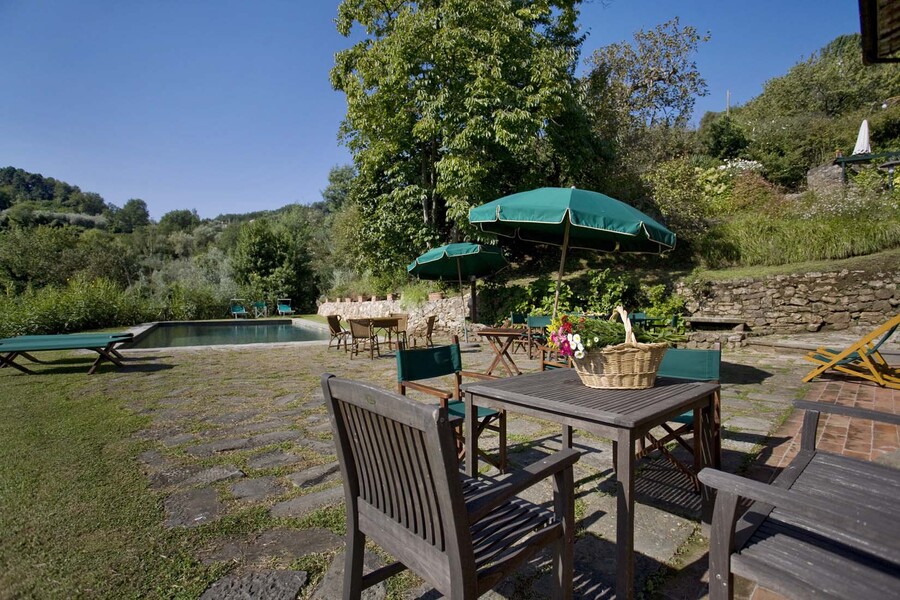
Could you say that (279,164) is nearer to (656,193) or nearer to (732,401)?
(656,193)

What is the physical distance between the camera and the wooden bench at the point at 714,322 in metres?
8.09

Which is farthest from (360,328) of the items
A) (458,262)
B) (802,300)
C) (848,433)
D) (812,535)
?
(802,300)

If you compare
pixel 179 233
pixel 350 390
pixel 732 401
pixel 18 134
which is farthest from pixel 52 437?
pixel 179 233

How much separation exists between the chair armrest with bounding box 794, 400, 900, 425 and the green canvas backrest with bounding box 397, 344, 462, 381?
1.96 metres

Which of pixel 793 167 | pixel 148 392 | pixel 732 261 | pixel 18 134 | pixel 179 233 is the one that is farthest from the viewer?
pixel 179 233

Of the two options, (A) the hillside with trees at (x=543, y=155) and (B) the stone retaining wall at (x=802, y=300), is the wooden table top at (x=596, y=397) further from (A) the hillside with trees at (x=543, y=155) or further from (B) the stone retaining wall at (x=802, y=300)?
(B) the stone retaining wall at (x=802, y=300)

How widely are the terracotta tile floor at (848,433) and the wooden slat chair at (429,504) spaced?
6.19 feet

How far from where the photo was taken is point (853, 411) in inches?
68.1

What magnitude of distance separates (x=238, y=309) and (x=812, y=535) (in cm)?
2578

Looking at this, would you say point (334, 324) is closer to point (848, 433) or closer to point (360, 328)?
point (360, 328)

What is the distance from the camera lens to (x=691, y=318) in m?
8.29

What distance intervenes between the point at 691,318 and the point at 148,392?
29.8 ft

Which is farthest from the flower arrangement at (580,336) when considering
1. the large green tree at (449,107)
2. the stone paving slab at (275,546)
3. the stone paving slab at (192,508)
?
the large green tree at (449,107)

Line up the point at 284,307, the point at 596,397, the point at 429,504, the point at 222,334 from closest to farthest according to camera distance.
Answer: the point at 429,504 → the point at 596,397 → the point at 222,334 → the point at 284,307
